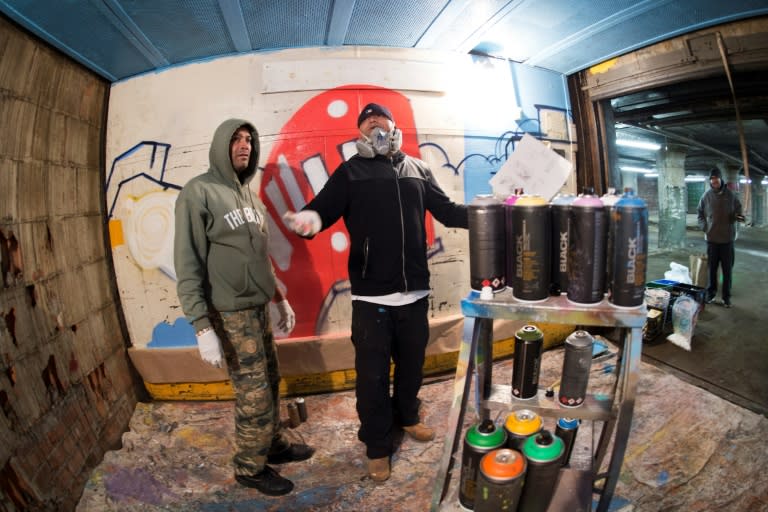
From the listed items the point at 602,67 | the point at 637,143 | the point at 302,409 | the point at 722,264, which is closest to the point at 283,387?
Answer: the point at 302,409

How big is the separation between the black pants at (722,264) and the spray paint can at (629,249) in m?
5.30

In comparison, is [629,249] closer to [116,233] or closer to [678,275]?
[116,233]

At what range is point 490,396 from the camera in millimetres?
1792

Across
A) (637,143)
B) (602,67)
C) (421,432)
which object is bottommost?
(421,432)

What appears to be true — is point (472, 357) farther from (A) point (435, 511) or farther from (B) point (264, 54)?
(B) point (264, 54)

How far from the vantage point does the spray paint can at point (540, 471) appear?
4.55ft

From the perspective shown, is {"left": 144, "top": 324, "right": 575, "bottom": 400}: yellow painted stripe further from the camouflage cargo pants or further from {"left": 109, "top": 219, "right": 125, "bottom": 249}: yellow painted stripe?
{"left": 109, "top": 219, "right": 125, "bottom": 249}: yellow painted stripe

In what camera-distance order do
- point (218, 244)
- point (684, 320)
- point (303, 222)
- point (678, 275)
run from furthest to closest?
1. point (678, 275)
2. point (684, 320)
3. point (218, 244)
4. point (303, 222)

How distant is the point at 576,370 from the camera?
5.26 feet

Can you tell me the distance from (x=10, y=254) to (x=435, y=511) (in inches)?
110

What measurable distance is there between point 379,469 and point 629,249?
1965 mm

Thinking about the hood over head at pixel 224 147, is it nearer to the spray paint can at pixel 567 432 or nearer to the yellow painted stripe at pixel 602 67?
the spray paint can at pixel 567 432

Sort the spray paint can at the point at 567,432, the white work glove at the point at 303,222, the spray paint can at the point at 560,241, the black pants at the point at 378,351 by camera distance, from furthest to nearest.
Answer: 1. the black pants at the point at 378,351
2. the white work glove at the point at 303,222
3. the spray paint can at the point at 567,432
4. the spray paint can at the point at 560,241

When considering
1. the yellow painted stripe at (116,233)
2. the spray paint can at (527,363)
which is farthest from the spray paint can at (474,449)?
the yellow painted stripe at (116,233)
